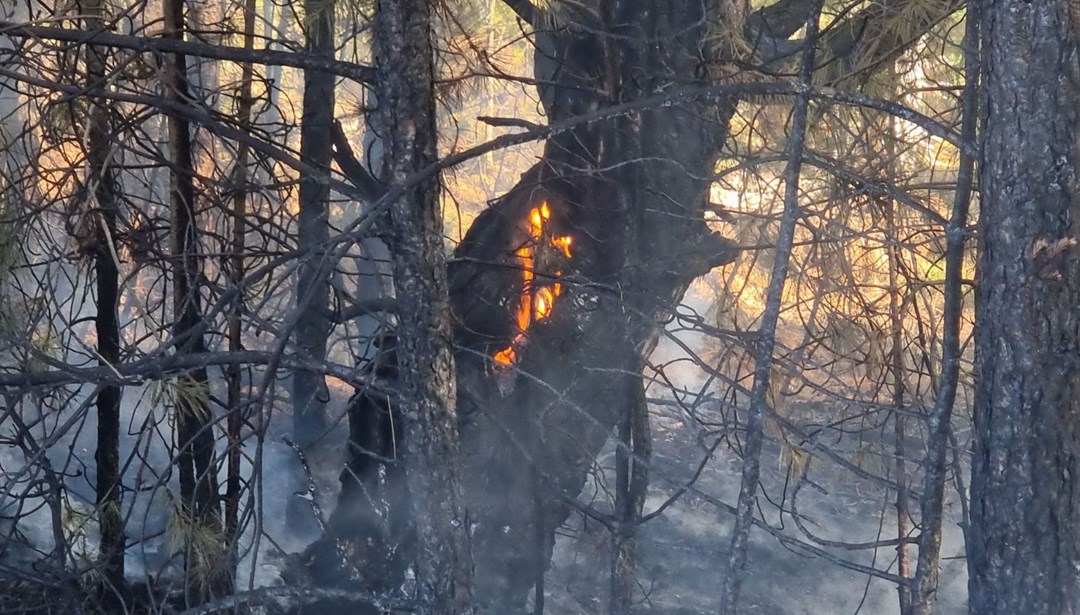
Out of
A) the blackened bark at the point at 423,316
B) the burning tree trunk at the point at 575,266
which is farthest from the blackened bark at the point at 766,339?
the burning tree trunk at the point at 575,266

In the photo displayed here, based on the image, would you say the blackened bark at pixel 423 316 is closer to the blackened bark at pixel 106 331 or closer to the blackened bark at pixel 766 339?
the blackened bark at pixel 766 339

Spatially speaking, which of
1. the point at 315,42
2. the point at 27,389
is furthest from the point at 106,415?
the point at 315,42

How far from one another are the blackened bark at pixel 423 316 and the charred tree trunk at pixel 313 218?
261 mm

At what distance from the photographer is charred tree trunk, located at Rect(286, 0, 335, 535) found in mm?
4336

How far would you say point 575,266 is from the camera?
192 inches

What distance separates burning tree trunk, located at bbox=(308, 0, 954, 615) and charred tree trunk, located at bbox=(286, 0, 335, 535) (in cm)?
86

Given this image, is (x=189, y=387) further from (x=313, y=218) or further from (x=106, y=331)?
(x=313, y=218)

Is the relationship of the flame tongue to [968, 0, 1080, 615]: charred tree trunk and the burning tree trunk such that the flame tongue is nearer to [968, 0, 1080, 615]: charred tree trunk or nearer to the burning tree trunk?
the burning tree trunk

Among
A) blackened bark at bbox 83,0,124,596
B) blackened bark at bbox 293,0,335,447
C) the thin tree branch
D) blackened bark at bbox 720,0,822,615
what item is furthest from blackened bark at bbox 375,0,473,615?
→ blackened bark at bbox 83,0,124,596

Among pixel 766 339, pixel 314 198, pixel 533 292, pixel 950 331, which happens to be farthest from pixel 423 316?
pixel 314 198

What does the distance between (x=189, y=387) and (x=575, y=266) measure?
2.07 metres

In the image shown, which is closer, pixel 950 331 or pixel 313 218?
pixel 950 331

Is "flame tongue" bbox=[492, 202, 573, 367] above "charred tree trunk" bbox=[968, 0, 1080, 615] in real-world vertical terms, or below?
above

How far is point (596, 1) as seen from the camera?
4.64 meters
